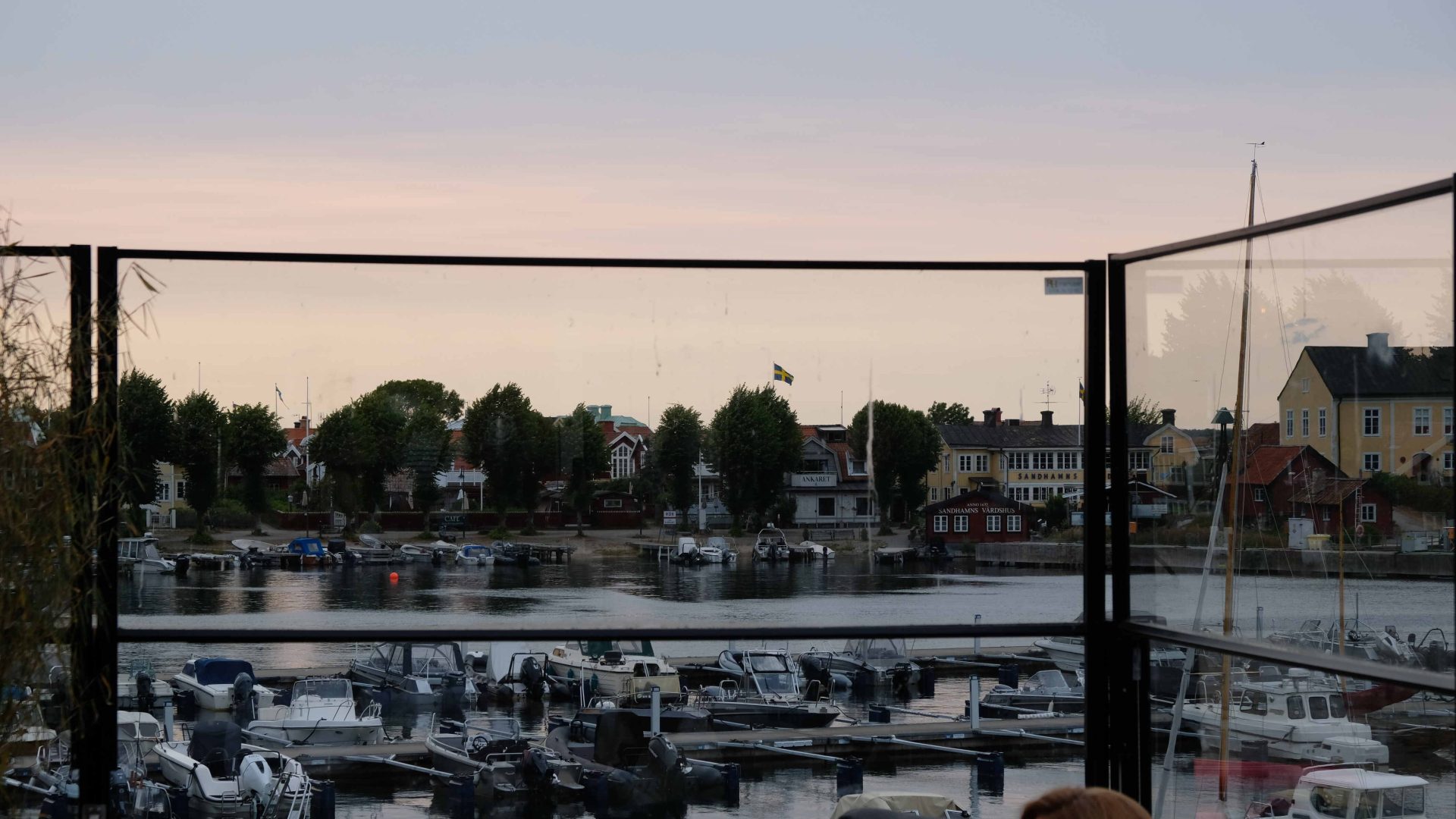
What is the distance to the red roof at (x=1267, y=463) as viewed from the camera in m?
3.14

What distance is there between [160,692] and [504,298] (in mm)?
1236

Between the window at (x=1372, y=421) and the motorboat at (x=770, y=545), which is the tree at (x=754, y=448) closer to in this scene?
the motorboat at (x=770, y=545)

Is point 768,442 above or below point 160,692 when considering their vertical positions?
above

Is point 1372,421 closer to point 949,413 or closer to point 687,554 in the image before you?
point 949,413

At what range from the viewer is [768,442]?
3.83 m

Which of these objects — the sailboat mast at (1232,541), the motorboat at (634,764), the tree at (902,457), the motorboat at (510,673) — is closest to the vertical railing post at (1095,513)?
the sailboat mast at (1232,541)

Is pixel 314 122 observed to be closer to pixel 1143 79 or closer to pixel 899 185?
pixel 899 185

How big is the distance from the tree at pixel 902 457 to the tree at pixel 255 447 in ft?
4.87

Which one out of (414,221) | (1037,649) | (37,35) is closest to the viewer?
(1037,649)

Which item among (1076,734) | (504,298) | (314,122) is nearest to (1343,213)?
Answer: (1076,734)

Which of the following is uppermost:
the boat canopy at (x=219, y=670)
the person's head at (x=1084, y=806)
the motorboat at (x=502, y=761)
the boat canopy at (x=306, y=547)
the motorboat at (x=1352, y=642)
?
the boat canopy at (x=306, y=547)

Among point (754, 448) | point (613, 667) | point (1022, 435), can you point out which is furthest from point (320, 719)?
point (1022, 435)

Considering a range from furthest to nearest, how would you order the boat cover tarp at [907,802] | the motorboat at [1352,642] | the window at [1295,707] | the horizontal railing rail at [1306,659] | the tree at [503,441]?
the tree at [503,441]
the boat cover tarp at [907,802]
the window at [1295,707]
the motorboat at [1352,642]
the horizontal railing rail at [1306,659]

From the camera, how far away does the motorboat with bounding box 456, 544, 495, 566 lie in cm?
365
